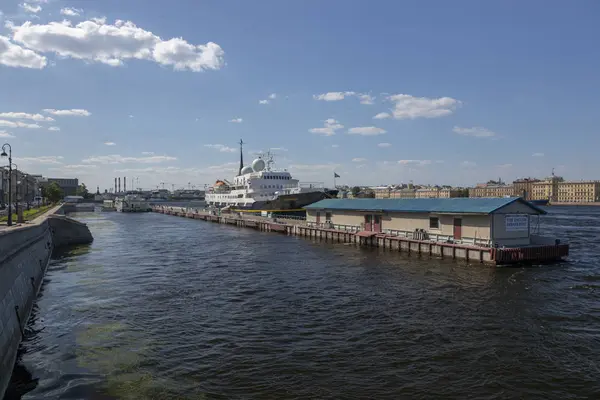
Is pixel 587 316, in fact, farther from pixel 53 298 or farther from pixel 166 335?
pixel 53 298

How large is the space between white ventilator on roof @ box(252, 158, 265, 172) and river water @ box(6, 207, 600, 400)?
2832 inches

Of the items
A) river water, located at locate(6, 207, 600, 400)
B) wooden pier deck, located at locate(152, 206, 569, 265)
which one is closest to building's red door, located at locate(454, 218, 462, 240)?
wooden pier deck, located at locate(152, 206, 569, 265)

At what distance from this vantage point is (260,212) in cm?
7894

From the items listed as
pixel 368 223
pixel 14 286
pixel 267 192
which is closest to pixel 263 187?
pixel 267 192

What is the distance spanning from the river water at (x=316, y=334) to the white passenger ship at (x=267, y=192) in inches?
1861

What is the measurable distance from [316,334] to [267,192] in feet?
239

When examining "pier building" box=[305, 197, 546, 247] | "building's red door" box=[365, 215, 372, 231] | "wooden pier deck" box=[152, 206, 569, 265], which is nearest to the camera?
"wooden pier deck" box=[152, 206, 569, 265]

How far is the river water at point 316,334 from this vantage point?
11914 millimetres

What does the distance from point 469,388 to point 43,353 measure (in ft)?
45.5

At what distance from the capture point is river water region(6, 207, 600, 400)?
11914 mm

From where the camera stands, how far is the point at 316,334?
15930 millimetres

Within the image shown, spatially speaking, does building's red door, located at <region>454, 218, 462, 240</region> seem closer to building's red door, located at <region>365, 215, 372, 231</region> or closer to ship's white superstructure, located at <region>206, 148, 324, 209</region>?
building's red door, located at <region>365, 215, 372, 231</region>

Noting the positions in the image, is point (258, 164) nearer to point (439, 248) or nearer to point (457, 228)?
point (457, 228)

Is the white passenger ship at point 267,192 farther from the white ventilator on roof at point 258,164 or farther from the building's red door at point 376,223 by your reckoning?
the building's red door at point 376,223
